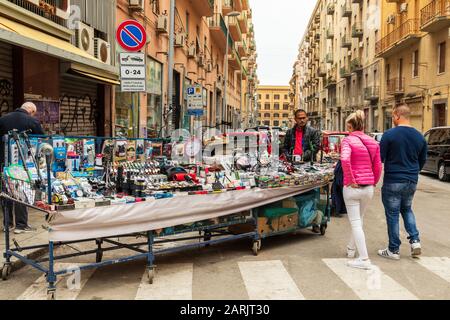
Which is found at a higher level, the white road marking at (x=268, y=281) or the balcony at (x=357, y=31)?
the balcony at (x=357, y=31)

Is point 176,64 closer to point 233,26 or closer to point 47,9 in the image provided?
point 47,9

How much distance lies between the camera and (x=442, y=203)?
1151cm

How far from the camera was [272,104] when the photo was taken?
16375 cm

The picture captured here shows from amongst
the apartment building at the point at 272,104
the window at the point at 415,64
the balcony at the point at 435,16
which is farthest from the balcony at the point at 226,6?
the apartment building at the point at 272,104

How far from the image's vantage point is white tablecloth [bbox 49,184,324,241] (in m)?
4.77

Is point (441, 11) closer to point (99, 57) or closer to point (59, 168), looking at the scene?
point (99, 57)

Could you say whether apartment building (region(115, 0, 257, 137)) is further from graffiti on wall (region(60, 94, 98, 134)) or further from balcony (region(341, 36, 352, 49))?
balcony (region(341, 36, 352, 49))

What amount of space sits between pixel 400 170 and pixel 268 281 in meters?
2.30

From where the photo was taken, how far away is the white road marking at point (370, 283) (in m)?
4.91

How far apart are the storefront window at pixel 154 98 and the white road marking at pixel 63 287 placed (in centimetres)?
1256

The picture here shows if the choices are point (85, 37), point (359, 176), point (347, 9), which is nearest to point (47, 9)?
point (85, 37)

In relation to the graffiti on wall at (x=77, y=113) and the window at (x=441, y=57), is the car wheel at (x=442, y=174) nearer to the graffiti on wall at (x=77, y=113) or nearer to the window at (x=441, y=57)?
the graffiti on wall at (x=77, y=113)

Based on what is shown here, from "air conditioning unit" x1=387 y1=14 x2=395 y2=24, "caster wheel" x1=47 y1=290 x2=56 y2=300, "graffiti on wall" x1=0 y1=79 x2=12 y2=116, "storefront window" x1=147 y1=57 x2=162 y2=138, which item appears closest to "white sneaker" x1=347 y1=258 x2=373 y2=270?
"caster wheel" x1=47 y1=290 x2=56 y2=300
